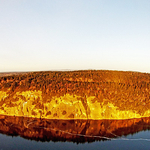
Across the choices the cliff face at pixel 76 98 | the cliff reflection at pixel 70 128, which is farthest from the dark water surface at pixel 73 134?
the cliff face at pixel 76 98

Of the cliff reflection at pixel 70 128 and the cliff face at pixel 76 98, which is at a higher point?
the cliff face at pixel 76 98

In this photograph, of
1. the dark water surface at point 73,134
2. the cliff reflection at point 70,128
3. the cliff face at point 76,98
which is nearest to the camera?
the dark water surface at point 73,134

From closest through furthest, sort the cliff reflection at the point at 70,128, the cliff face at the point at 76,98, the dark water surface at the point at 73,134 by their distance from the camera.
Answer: the dark water surface at the point at 73,134
the cliff reflection at the point at 70,128
the cliff face at the point at 76,98

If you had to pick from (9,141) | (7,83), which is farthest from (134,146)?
(7,83)

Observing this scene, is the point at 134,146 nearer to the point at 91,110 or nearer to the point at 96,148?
the point at 96,148

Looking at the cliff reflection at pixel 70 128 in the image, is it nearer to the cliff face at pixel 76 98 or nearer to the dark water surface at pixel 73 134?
the dark water surface at pixel 73 134

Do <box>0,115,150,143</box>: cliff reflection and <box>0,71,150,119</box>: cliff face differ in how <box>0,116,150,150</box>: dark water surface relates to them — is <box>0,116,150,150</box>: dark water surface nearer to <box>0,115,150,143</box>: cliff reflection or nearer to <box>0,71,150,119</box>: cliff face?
<box>0,115,150,143</box>: cliff reflection

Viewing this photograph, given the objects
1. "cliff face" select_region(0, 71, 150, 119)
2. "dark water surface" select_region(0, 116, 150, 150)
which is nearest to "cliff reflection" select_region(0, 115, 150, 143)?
"dark water surface" select_region(0, 116, 150, 150)
